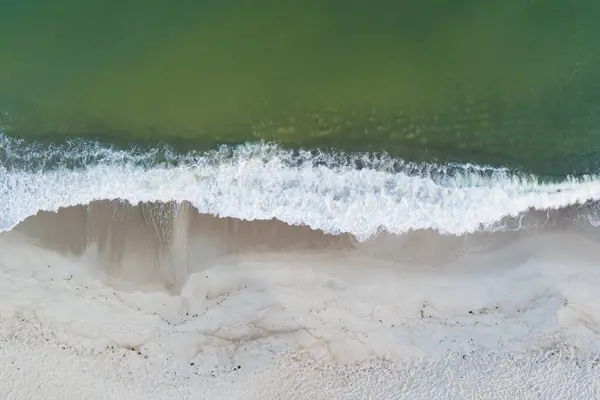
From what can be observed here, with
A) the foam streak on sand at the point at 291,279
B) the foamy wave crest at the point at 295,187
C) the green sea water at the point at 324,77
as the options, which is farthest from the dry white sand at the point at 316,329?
the green sea water at the point at 324,77

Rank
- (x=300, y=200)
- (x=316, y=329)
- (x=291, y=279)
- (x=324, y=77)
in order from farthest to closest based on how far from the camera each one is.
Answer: (x=324, y=77)
(x=300, y=200)
(x=291, y=279)
(x=316, y=329)

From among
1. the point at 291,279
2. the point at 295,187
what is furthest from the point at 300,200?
the point at 291,279

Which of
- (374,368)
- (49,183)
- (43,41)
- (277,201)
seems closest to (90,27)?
(43,41)

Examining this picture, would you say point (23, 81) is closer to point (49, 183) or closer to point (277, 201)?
point (49, 183)

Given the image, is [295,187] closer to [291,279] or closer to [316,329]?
[291,279]

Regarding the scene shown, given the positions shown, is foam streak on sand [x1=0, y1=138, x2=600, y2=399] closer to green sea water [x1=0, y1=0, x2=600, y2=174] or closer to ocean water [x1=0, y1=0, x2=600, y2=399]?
ocean water [x1=0, y1=0, x2=600, y2=399]

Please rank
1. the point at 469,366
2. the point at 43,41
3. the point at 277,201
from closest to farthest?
the point at 469,366 → the point at 277,201 → the point at 43,41
